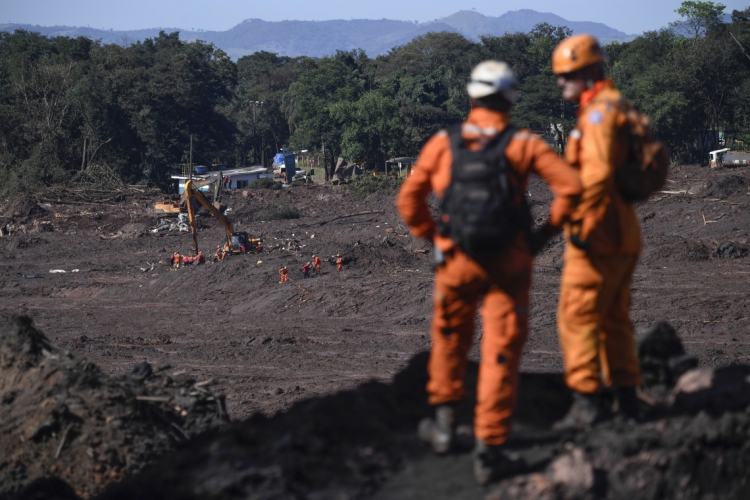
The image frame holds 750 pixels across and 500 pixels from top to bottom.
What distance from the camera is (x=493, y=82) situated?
149 inches

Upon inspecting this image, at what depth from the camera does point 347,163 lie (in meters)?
54.7

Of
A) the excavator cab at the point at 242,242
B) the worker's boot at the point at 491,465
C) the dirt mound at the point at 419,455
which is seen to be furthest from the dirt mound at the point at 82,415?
the excavator cab at the point at 242,242

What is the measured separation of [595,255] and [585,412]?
0.79 metres

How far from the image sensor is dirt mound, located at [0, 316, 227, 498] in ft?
18.5

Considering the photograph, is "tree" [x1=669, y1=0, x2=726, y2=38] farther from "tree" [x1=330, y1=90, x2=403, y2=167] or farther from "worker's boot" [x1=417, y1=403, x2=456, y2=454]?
"worker's boot" [x1=417, y1=403, x2=456, y2=454]

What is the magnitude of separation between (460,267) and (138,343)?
13592 millimetres

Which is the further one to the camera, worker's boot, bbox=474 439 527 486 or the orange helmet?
the orange helmet

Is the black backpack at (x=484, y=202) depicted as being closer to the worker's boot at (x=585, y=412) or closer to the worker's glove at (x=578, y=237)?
the worker's glove at (x=578, y=237)

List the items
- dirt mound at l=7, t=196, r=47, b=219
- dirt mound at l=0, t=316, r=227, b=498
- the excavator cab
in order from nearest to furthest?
dirt mound at l=0, t=316, r=227, b=498 → the excavator cab → dirt mound at l=7, t=196, r=47, b=219

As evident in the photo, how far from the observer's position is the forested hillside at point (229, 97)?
45.2m

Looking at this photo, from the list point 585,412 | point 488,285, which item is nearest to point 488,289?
point 488,285

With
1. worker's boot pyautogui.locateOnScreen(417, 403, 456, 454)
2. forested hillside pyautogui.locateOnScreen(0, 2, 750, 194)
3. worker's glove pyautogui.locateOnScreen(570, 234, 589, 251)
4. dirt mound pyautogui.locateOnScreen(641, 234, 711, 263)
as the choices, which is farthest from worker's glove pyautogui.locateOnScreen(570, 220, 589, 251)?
forested hillside pyautogui.locateOnScreen(0, 2, 750, 194)

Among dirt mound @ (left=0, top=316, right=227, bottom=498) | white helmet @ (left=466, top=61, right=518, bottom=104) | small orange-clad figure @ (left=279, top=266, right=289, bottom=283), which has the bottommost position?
small orange-clad figure @ (left=279, top=266, right=289, bottom=283)

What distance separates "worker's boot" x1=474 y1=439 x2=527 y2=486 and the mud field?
0.08 meters
